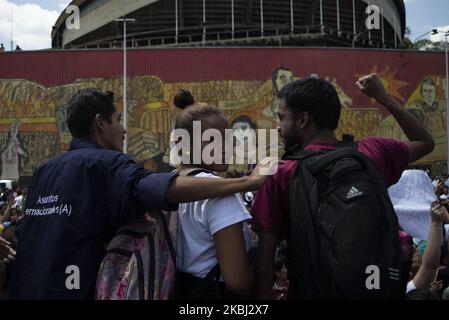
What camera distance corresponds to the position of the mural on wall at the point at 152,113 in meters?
24.3

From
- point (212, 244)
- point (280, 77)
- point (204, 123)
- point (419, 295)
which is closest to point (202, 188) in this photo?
point (212, 244)

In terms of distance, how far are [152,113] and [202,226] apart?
22.9m

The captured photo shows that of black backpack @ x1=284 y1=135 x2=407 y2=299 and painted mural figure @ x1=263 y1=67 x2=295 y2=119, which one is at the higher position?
painted mural figure @ x1=263 y1=67 x2=295 y2=119

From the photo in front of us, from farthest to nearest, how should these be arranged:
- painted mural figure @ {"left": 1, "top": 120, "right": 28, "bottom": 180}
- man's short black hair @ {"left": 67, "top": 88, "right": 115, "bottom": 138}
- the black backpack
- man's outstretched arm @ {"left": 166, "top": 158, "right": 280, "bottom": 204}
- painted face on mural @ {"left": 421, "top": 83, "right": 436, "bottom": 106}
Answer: painted face on mural @ {"left": 421, "top": 83, "right": 436, "bottom": 106} < painted mural figure @ {"left": 1, "top": 120, "right": 28, "bottom": 180} < man's short black hair @ {"left": 67, "top": 88, "right": 115, "bottom": 138} < man's outstretched arm @ {"left": 166, "top": 158, "right": 280, "bottom": 204} < the black backpack

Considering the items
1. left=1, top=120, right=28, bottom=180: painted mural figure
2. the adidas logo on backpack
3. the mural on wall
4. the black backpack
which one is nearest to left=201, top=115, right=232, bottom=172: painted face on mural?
the black backpack

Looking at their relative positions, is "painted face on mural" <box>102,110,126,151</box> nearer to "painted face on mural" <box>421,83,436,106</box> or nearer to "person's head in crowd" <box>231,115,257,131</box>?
"person's head in crowd" <box>231,115,257,131</box>

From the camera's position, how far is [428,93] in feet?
86.1

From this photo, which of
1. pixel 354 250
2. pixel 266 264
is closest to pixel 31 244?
pixel 266 264

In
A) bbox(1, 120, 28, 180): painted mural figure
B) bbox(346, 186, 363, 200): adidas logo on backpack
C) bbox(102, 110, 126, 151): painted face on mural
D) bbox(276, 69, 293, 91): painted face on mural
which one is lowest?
bbox(346, 186, 363, 200): adidas logo on backpack

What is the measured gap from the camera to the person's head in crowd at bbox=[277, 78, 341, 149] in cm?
206

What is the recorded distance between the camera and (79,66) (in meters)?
25.5

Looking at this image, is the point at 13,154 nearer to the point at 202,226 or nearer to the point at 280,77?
the point at 280,77

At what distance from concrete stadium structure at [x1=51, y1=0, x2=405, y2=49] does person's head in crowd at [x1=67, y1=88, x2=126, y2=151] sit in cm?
3168

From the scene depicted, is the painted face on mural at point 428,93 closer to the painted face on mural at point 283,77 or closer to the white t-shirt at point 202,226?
the painted face on mural at point 283,77
